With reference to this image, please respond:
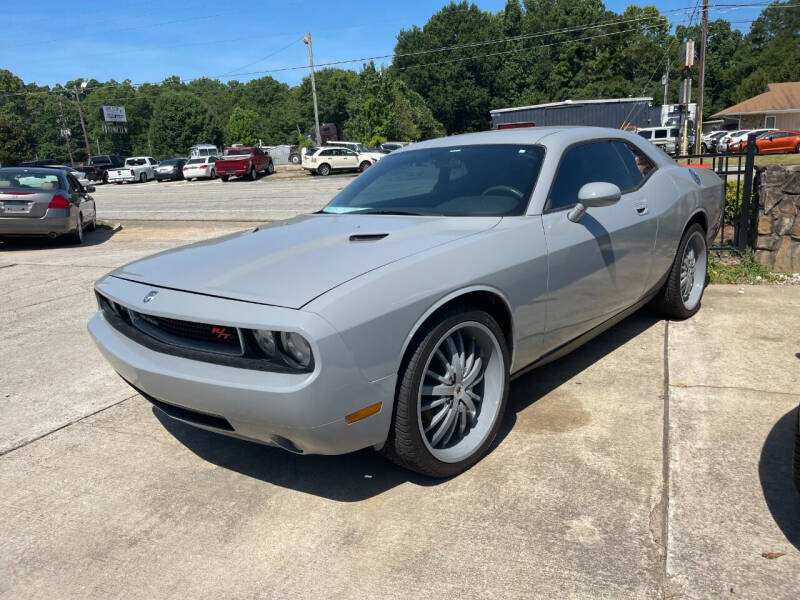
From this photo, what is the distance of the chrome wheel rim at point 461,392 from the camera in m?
2.92

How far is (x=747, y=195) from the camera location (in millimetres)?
6738

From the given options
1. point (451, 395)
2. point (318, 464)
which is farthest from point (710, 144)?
point (318, 464)

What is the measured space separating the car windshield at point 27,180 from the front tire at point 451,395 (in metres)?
10.2

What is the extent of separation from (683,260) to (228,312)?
148 inches

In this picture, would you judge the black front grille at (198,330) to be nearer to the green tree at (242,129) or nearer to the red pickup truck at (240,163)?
the red pickup truck at (240,163)

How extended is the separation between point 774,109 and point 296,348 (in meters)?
73.1

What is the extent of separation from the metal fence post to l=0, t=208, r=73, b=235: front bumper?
9905 mm

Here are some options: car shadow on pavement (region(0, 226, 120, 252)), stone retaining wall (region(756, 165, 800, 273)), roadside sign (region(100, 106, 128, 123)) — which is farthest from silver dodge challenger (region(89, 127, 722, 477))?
roadside sign (region(100, 106, 128, 123))

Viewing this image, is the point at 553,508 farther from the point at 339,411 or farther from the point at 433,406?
the point at 339,411

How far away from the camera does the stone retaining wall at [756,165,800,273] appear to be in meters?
6.45

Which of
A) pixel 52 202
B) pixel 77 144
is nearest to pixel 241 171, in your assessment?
pixel 52 202

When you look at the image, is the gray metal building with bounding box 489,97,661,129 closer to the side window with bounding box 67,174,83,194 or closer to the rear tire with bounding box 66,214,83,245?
the side window with bounding box 67,174,83,194

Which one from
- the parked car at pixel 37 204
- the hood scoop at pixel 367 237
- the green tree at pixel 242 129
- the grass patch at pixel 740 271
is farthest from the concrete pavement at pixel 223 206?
the green tree at pixel 242 129

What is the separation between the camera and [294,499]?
2953 millimetres
